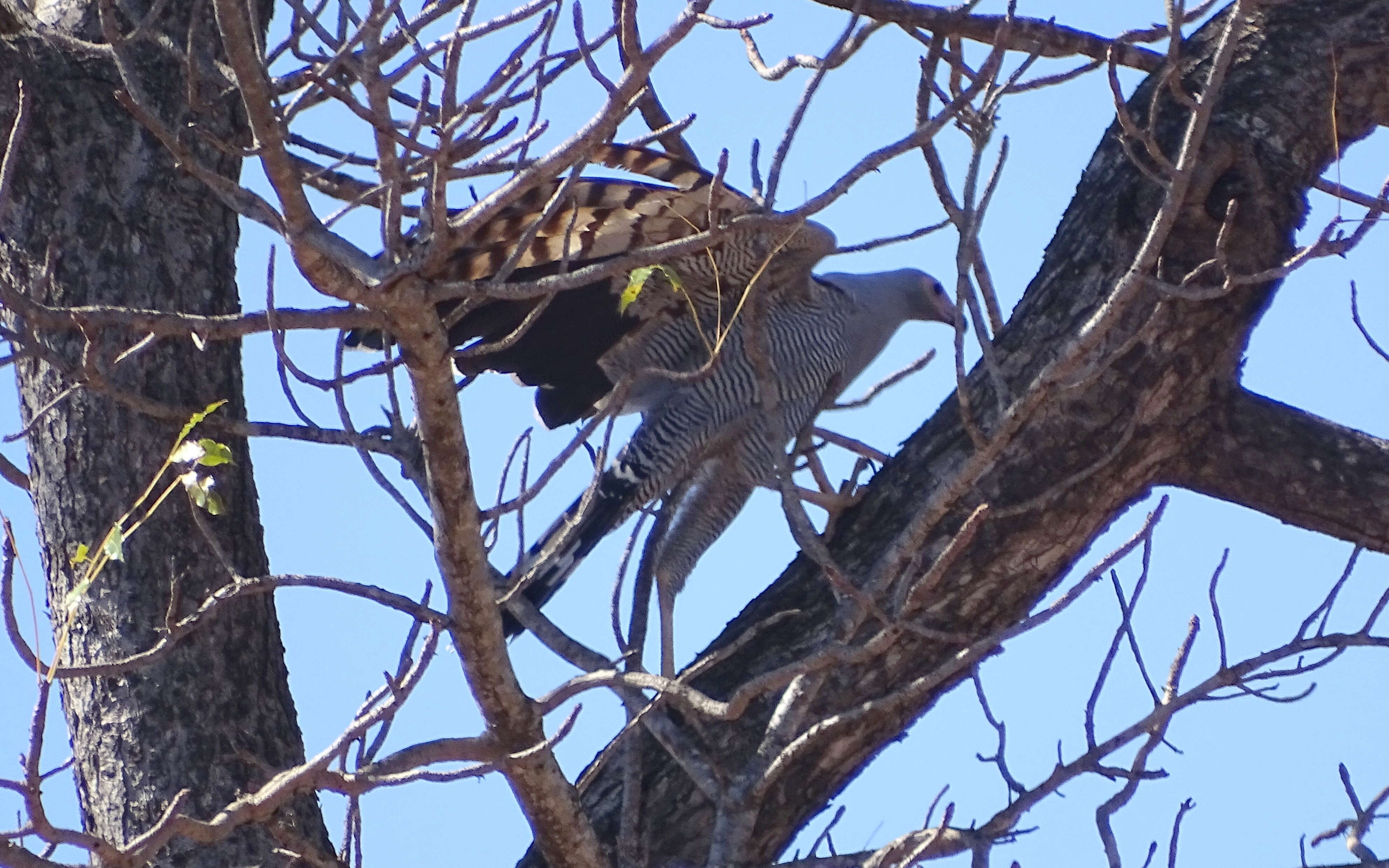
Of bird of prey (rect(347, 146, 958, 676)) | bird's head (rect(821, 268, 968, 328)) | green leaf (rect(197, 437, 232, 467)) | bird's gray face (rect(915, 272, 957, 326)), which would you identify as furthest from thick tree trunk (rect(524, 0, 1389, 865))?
bird's gray face (rect(915, 272, 957, 326))

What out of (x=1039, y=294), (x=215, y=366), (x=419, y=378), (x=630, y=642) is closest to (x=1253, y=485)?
(x=1039, y=294)

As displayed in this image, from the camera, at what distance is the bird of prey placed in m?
3.68

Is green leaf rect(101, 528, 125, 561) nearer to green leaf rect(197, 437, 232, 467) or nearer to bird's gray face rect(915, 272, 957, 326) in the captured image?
green leaf rect(197, 437, 232, 467)

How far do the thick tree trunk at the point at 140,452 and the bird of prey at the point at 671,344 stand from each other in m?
0.54

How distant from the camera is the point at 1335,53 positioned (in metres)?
3.50

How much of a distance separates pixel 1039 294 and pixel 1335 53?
3.05 feet

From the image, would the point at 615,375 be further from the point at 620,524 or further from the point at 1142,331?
the point at 1142,331

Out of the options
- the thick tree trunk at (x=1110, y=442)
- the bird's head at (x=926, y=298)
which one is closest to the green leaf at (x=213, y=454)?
the thick tree trunk at (x=1110, y=442)

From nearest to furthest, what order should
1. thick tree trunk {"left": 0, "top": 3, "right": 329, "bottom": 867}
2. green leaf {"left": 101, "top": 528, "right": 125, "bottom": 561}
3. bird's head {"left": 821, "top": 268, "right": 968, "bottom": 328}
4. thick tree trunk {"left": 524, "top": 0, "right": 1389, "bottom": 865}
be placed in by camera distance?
green leaf {"left": 101, "top": 528, "right": 125, "bottom": 561} → thick tree trunk {"left": 0, "top": 3, "right": 329, "bottom": 867} → thick tree trunk {"left": 524, "top": 0, "right": 1389, "bottom": 865} → bird's head {"left": 821, "top": 268, "right": 968, "bottom": 328}

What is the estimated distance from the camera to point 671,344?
4516mm

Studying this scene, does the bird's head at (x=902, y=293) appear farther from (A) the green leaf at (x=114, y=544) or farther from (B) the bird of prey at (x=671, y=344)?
(A) the green leaf at (x=114, y=544)

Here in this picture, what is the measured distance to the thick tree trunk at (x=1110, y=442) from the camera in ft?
10.6

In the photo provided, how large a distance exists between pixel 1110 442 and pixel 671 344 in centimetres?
163

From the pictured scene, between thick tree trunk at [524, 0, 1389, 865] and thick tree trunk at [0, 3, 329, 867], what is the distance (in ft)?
2.46
